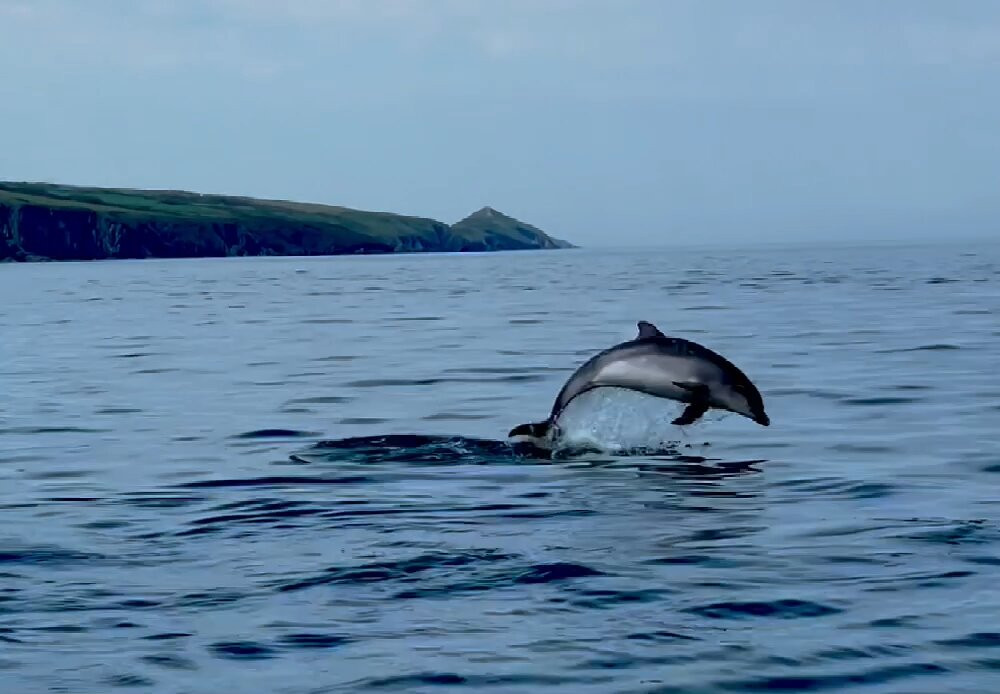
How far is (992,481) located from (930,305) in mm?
35897

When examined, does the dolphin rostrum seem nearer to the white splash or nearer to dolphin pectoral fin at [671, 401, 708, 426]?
dolphin pectoral fin at [671, 401, 708, 426]

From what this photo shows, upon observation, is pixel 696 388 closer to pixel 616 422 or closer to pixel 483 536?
pixel 616 422

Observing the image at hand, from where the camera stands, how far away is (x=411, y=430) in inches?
833

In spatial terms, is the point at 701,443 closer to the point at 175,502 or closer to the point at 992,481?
the point at 992,481

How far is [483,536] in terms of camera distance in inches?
511

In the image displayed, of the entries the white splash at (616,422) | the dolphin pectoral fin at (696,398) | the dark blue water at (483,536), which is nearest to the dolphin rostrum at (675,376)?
the dolphin pectoral fin at (696,398)

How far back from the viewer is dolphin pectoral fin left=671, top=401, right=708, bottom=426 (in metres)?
16.8

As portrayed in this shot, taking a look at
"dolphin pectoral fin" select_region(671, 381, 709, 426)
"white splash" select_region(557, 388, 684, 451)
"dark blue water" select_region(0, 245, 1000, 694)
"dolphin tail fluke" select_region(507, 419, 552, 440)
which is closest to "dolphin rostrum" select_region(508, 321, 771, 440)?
"dolphin pectoral fin" select_region(671, 381, 709, 426)

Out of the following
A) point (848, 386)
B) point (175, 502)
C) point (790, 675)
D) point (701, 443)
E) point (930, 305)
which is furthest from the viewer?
point (930, 305)

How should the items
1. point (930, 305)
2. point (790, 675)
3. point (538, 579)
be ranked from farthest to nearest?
1. point (930, 305)
2. point (538, 579)
3. point (790, 675)

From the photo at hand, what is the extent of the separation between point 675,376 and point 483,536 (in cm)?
479

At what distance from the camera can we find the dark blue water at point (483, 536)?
358 inches

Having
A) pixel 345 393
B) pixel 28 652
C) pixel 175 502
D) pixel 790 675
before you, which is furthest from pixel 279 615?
pixel 345 393

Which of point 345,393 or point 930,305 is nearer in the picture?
point 345,393
